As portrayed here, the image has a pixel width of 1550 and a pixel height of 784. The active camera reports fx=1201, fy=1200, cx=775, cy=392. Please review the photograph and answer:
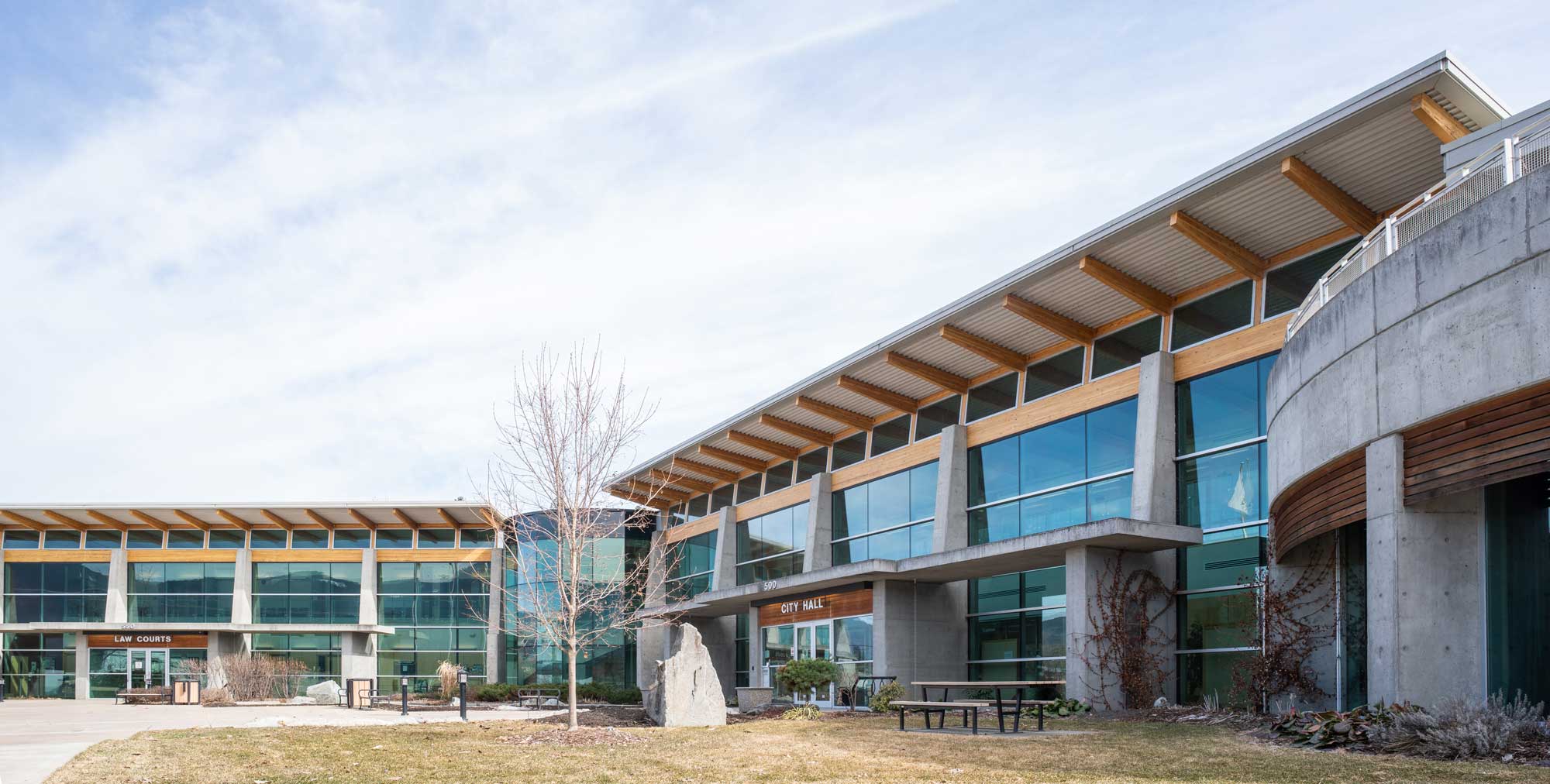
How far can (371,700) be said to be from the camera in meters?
37.2

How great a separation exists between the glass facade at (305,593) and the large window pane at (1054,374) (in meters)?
35.4

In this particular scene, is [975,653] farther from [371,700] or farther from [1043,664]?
[371,700]

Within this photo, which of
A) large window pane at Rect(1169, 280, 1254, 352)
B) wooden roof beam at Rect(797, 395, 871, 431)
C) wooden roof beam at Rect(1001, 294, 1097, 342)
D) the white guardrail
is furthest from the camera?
wooden roof beam at Rect(797, 395, 871, 431)

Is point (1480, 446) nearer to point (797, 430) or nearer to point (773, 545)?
point (797, 430)

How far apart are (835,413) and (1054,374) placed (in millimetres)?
8406

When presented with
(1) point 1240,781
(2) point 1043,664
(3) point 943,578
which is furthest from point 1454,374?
(3) point 943,578

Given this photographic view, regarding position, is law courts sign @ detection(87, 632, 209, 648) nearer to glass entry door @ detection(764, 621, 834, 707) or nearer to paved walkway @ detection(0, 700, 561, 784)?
paved walkway @ detection(0, 700, 561, 784)

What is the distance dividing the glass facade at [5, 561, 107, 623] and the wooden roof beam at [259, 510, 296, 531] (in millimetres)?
8140

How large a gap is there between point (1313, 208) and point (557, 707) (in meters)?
25.6

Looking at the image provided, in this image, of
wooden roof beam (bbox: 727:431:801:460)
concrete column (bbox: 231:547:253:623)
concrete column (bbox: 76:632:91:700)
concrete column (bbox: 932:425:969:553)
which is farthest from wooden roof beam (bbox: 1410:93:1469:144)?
concrete column (bbox: 76:632:91:700)

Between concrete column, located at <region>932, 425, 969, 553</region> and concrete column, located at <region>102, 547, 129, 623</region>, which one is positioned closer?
concrete column, located at <region>932, 425, 969, 553</region>

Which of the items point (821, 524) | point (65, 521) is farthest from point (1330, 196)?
point (65, 521)

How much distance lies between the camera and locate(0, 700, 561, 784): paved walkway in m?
13.2

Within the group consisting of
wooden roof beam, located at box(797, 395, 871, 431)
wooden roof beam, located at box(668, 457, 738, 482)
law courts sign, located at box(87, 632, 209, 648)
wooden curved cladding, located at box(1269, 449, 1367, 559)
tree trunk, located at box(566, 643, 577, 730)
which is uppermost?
wooden roof beam, located at box(797, 395, 871, 431)
